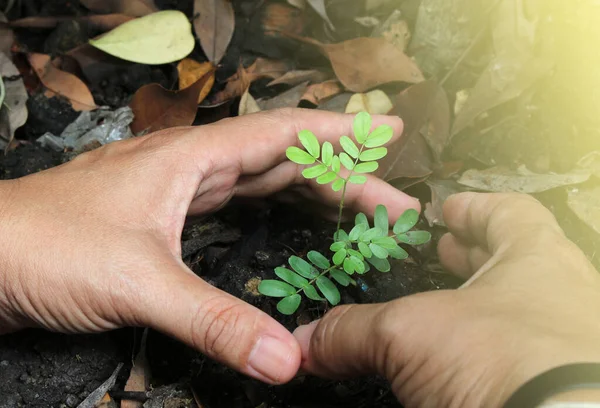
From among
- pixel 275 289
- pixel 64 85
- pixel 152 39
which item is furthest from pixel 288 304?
pixel 64 85

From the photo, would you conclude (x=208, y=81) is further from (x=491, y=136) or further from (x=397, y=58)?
(x=491, y=136)

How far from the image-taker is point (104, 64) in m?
2.87

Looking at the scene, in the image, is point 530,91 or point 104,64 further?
point 104,64

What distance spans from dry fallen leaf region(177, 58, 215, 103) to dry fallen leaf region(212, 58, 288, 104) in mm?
67

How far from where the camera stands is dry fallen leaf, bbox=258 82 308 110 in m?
2.76

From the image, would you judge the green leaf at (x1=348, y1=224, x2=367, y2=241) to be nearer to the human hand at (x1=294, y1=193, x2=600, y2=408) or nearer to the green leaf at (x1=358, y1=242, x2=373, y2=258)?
the green leaf at (x1=358, y1=242, x2=373, y2=258)

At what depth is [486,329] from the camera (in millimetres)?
1504

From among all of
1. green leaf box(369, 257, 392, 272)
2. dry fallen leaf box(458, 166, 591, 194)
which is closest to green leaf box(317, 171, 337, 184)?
green leaf box(369, 257, 392, 272)

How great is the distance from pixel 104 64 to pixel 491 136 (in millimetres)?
1863

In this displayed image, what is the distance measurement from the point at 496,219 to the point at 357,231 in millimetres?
458

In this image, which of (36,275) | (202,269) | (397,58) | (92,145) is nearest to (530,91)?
(397,58)

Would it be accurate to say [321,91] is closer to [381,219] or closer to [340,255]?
[381,219]

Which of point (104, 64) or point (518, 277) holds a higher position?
point (518, 277)

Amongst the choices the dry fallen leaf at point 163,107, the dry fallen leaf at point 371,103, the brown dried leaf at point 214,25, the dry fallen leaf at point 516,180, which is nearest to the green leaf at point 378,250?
the dry fallen leaf at point 516,180
